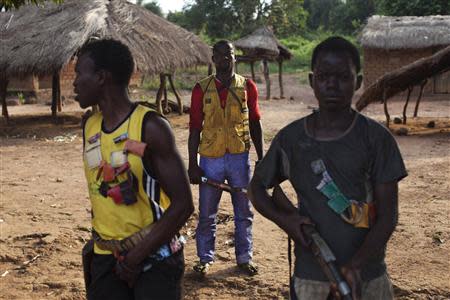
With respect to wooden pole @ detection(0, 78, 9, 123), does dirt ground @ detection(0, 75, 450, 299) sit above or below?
below

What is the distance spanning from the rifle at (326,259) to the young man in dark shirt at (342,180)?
0.09 feet

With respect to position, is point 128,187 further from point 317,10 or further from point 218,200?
point 317,10

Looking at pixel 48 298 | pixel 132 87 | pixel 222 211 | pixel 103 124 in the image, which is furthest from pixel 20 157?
pixel 132 87

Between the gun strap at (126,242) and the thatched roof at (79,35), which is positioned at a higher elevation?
the thatched roof at (79,35)

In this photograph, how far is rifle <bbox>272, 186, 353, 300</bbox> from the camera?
1.88m

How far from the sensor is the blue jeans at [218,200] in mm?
4145

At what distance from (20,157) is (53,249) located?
5622 mm

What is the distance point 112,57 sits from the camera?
86.4 inches

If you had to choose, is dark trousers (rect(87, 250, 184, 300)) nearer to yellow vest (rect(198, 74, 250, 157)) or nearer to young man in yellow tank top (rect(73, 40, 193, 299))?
young man in yellow tank top (rect(73, 40, 193, 299))

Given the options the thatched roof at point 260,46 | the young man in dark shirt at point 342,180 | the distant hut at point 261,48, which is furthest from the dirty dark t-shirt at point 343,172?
the thatched roof at point 260,46

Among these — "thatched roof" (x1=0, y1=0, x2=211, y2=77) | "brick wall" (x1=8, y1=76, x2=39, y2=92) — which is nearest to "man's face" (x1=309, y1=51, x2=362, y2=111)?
"thatched roof" (x1=0, y1=0, x2=211, y2=77)

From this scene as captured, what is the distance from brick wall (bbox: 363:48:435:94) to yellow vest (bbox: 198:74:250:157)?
16831mm

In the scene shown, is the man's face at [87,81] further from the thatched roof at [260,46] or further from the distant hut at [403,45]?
the thatched roof at [260,46]

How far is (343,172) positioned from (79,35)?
1181cm
